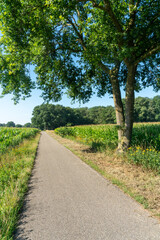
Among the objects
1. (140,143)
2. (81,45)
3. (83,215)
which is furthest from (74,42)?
(83,215)

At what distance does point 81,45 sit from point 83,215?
8.93 metres

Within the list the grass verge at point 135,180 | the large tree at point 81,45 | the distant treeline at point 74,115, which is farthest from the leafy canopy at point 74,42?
the distant treeline at point 74,115

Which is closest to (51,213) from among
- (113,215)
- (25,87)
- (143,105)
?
(113,215)

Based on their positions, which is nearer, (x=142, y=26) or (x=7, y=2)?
(x=7, y=2)

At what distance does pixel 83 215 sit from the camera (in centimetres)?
281

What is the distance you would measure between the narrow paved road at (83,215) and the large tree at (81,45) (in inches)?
152

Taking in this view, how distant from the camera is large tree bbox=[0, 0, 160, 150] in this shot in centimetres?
578

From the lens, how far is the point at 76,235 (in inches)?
89.5

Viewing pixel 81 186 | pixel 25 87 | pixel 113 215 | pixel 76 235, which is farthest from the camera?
pixel 25 87

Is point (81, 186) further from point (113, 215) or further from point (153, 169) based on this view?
point (153, 169)

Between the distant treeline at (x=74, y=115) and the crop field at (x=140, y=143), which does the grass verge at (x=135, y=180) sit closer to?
the crop field at (x=140, y=143)

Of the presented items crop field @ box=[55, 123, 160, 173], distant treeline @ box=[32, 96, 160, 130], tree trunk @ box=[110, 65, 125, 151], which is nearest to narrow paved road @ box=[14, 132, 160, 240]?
crop field @ box=[55, 123, 160, 173]

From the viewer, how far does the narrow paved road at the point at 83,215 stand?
7.55 feet

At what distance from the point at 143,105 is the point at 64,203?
6476 cm
